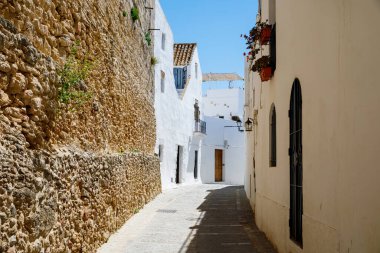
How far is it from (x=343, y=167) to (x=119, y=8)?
7.45 metres

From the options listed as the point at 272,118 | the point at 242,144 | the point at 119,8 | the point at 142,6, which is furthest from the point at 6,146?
the point at 242,144

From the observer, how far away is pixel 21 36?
4.43 metres

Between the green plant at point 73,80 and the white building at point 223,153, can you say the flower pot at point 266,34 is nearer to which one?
the green plant at point 73,80

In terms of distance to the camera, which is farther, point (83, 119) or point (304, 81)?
point (83, 119)

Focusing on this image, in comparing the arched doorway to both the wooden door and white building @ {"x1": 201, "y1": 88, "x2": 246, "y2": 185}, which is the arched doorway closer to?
white building @ {"x1": 201, "y1": 88, "x2": 246, "y2": 185}

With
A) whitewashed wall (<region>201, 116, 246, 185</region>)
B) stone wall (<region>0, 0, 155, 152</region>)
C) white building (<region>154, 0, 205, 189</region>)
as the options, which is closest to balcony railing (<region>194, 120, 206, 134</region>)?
white building (<region>154, 0, 205, 189</region>)

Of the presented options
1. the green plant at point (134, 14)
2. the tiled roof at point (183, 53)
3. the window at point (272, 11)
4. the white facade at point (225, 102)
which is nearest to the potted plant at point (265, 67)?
the window at point (272, 11)

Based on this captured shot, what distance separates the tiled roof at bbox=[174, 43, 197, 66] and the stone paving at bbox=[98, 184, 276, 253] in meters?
13.8

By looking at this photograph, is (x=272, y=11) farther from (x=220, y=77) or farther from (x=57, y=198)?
(x=220, y=77)

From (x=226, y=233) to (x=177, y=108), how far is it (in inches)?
531

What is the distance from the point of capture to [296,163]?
6.25m

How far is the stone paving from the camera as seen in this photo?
7742 millimetres

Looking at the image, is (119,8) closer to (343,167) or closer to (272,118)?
(272,118)

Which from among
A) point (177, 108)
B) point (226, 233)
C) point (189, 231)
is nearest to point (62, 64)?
point (189, 231)
